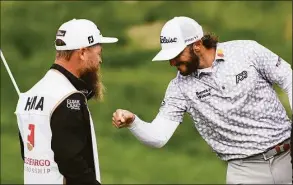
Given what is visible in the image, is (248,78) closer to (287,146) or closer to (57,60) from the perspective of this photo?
(287,146)

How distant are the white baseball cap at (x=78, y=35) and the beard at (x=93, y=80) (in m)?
0.12

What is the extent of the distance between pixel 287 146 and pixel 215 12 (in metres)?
7.75

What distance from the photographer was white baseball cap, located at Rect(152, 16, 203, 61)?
178 inches

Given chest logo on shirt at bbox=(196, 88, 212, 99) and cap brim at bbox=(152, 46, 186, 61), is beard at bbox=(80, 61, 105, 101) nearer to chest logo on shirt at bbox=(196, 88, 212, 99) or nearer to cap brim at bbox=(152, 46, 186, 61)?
cap brim at bbox=(152, 46, 186, 61)

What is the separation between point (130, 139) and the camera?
34.1ft

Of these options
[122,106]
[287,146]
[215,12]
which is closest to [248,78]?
[287,146]

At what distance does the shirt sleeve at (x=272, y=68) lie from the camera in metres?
4.53

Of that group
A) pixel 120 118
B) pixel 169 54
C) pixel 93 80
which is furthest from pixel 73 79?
pixel 169 54

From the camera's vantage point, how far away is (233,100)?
178 inches

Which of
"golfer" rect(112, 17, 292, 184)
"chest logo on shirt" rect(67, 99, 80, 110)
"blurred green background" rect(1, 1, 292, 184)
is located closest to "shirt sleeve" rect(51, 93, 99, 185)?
"chest logo on shirt" rect(67, 99, 80, 110)

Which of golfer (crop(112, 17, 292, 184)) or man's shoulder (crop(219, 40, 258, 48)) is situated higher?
man's shoulder (crop(219, 40, 258, 48))

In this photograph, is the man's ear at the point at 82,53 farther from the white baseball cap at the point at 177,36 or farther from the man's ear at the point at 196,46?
the man's ear at the point at 196,46

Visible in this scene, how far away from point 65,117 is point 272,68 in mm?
1220

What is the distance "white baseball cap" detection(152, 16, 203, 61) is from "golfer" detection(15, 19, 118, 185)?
50 centimetres
